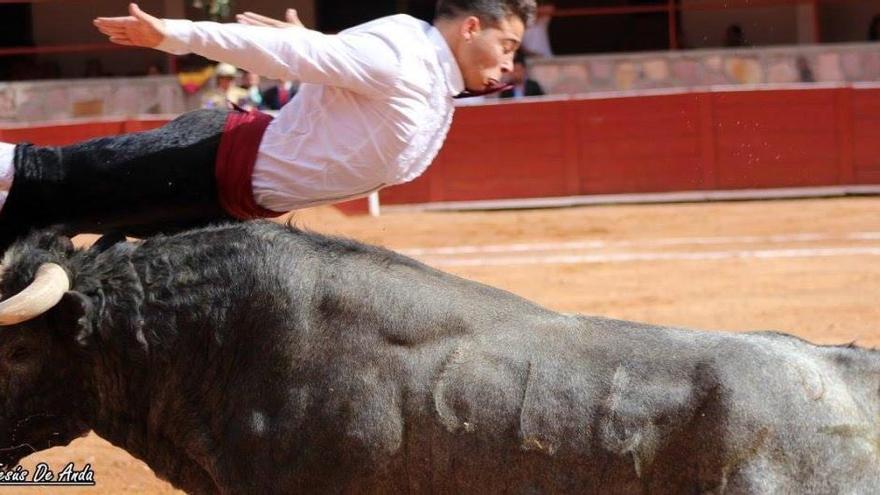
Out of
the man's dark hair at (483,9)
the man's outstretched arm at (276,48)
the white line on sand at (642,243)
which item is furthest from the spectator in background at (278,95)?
the man's outstretched arm at (276,48)

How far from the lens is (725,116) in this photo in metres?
12.4

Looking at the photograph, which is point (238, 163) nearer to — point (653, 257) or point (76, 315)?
point (76, 315)

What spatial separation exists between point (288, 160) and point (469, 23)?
0.48 m

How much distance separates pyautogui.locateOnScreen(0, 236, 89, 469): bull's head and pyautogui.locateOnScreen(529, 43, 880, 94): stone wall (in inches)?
421

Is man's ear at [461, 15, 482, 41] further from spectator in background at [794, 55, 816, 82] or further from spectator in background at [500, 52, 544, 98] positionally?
spectator in background at [794, 55, 816, 82]

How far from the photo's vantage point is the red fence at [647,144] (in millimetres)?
12398

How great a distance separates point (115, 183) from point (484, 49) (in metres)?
0.83

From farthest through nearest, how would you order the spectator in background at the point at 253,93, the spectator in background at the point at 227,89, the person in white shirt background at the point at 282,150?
the spectator in background at the point at 227,89 < the spectator in background at the point at 253,93 < the person in white shirt background at the point at 282,150

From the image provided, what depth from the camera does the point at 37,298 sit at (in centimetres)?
272

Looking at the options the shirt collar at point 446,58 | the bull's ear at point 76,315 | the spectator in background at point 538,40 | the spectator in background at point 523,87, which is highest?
the shirt collar at point 446,58

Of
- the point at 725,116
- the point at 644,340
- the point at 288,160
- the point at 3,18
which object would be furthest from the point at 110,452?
the point at 3,18

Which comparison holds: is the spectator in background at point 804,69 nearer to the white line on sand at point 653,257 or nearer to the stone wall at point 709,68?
the stone wall at point 709,68

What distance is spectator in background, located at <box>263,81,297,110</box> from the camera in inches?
460

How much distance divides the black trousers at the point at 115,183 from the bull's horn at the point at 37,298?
222 millimetres
